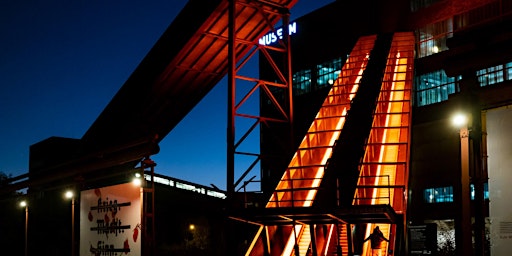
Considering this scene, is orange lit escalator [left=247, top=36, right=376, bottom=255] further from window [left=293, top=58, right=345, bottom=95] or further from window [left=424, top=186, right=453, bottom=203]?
window [left=293, top=58, right=345, bottom=95]

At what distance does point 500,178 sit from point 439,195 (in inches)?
699

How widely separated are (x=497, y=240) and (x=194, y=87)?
14.6 metres

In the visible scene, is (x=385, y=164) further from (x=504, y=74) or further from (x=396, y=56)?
(x=504, y=74)

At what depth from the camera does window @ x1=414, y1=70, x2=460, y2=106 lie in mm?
32656

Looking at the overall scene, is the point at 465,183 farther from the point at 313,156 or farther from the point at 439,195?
the point at 439,195

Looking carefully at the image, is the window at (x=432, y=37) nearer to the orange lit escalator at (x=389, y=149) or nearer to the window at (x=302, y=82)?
the orange lit escalator at (x=389, y=149)

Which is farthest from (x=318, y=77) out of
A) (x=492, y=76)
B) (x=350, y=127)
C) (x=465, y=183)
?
(x=465, y=183)

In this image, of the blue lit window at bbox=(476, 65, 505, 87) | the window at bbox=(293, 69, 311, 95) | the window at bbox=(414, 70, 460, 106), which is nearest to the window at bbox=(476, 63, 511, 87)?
the blue lit window at bbox=(476, 65, 505, 87)

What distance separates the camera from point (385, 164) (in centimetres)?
1650

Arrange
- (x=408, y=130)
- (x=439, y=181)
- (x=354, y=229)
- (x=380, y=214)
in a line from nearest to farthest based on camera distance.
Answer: (x=380, y=214) → (x=354, y=229) → (x=408, y=130) → (x=439, y=181)

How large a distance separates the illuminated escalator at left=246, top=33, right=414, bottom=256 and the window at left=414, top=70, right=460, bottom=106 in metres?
7.39

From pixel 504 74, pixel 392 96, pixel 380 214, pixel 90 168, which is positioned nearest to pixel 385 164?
pixel 380 214

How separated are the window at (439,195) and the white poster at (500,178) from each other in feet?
56.0

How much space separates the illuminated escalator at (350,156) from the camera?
54.0 ft
